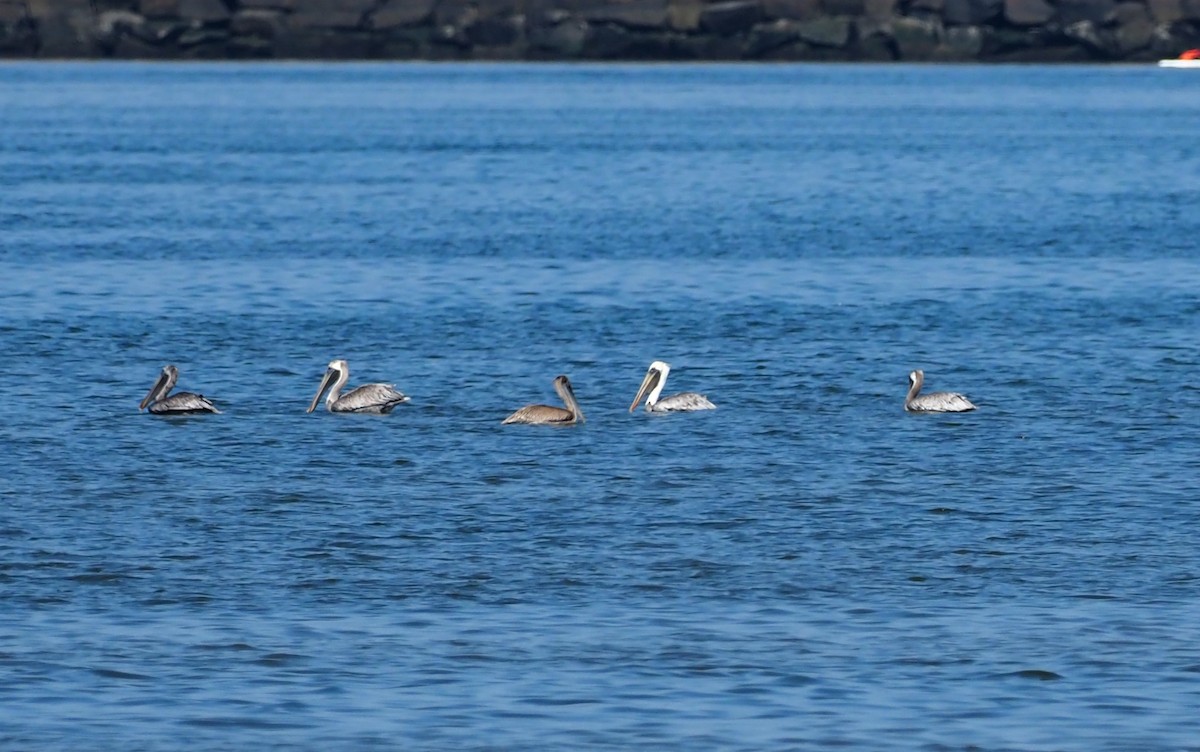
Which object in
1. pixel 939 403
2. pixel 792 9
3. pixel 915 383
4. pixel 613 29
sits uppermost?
pixel 915 383

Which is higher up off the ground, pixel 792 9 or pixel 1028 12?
pixel 792 9

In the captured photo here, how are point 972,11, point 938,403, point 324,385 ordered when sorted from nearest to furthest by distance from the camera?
point 938,403, point 324,385, point 972,11

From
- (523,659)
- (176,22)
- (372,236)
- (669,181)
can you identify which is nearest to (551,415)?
(523,659)

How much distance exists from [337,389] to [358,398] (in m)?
0.43

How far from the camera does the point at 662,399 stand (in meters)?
23.4

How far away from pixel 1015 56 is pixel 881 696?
154m

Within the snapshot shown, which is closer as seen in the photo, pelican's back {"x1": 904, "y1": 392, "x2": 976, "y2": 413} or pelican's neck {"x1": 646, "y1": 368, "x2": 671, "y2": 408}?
pelican's back {"x1": 904, "y1": 392, "x2": 976, "y2": 413}

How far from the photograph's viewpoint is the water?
1288 cm

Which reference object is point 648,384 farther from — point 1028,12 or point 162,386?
point 1028,12

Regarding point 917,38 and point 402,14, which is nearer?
point 402,14

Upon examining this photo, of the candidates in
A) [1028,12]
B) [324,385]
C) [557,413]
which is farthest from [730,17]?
[557,413]

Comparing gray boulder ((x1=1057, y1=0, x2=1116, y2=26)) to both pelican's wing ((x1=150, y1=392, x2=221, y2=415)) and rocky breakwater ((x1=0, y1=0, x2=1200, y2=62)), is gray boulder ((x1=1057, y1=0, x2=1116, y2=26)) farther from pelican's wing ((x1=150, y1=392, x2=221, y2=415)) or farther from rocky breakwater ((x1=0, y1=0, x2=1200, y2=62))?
pelican's wing ((x1=150, y1=392, x2=221, y2=415))

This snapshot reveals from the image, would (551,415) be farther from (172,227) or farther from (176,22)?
(176,22)

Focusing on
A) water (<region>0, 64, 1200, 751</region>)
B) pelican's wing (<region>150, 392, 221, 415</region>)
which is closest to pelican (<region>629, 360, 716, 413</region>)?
water (<region>0, 64, 1200, 751</region>)
